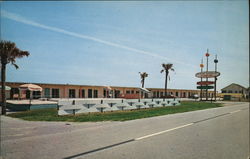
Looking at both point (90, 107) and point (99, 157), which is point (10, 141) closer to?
point (99, 157)

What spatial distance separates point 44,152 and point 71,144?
38.6 inches

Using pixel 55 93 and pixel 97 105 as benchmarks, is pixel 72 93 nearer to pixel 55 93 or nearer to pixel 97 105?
pixel 55 93

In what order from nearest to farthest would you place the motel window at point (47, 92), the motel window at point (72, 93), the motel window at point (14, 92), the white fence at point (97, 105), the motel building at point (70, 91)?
the white fence at point (97, 105) → the motel window at point (14, 92) → the motel building at point (70, 91) → the motel window at point (47, 92) → the motel window at point (72, 93)

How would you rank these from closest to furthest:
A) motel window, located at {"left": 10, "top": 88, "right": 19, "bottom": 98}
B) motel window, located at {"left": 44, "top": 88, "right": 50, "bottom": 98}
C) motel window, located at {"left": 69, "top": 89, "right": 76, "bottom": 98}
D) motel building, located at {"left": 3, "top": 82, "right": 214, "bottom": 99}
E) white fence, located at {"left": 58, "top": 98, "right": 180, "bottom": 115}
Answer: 1. white fence, located at {"left": 58, "top": 98, "right": 180, "bottom": 115}
2. motel window, located at {"left": 10, "top": 88, "right": 19, "bottom": 98}
3. motel building, located at {"left": 3, "top": 82, "right": 214, "bottom": 99}
4. motel window, located at {"left": 44, "top": 88, "right": 50, "bottom": 98}
5. motel window, located at {"left": 69, "top": 89, "right": 76, "bottom": 98}

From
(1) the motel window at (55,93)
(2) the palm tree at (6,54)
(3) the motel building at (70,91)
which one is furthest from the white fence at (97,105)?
(1) the motel window at (55,93)

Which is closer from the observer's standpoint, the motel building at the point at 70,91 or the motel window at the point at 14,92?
the motel window at the point at 14,92

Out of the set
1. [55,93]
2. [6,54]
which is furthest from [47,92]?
[6,54]

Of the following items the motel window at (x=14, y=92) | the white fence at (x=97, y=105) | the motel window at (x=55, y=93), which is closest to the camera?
the white fence at (x=97, y=105)

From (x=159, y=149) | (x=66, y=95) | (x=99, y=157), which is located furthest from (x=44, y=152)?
(x=66, y=95)

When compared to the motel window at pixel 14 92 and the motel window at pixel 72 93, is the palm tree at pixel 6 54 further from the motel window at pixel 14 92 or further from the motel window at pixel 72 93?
the motel window at pixel 72 93

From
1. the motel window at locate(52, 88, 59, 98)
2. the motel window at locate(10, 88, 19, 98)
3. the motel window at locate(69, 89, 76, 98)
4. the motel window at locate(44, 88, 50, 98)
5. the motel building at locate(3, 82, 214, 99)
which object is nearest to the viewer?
the motel window at locate(10, 88, 19, 98)

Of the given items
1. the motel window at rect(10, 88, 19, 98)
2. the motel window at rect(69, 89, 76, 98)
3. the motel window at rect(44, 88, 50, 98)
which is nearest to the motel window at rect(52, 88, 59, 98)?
the motel window at rect(44, 88, 50, 98)

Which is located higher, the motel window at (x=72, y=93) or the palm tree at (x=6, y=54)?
the palm tree at (x=6, y=54)

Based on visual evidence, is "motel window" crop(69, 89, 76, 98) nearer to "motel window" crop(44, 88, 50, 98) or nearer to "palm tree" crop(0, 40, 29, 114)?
"motel window" crop(44, 88, 50, 98)
